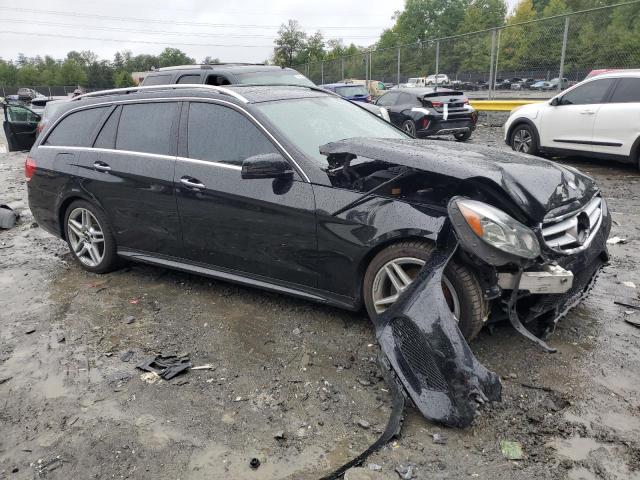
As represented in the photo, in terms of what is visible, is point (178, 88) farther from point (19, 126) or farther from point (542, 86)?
point (542, 86)

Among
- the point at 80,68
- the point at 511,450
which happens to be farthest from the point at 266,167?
the point at 80,68

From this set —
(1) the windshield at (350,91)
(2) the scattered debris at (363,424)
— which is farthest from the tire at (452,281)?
(1) the windshield at (350,91)

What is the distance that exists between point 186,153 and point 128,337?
1522 mm

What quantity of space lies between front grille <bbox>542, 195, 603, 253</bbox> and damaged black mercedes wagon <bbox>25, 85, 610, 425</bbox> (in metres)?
0.01

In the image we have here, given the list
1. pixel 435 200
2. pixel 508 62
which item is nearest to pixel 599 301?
pixel 435 200

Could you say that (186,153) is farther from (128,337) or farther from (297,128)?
(128,337)

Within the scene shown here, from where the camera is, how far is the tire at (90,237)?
5031mm

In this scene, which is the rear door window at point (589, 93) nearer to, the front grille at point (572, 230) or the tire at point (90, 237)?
the front grille at point (572, 230)

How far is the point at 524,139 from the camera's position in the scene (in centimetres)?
1090

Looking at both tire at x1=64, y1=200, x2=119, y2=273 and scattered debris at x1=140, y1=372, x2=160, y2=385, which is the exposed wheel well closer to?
scattered debris at x1=140, y1=372, x2=160, y2=385

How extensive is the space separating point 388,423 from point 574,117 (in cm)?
870

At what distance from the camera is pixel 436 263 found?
3.07m

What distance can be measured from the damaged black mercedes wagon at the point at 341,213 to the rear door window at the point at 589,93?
625 cm

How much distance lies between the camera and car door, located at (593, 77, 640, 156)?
345 inches
